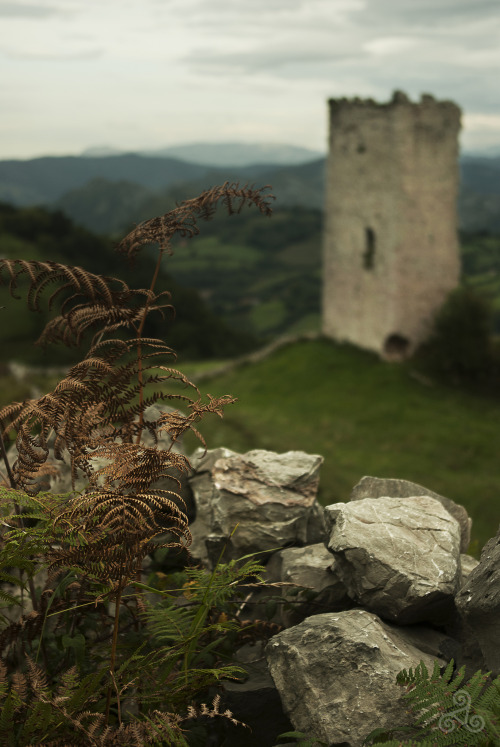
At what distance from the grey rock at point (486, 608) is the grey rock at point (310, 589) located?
0.87 meters

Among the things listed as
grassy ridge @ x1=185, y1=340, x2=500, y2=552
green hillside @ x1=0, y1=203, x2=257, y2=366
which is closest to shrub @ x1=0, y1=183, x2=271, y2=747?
grassy ridge @ x1=185, y1=340, x2=500, y2=552

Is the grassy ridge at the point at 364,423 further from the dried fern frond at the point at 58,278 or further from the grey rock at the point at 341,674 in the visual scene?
the dried fern frond at the point at 58,278

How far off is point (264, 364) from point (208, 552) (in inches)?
1060

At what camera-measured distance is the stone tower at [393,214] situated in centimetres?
2656

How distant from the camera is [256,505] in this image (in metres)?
5.06

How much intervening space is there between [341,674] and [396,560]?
819 millimetres

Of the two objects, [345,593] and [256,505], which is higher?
[256,505]

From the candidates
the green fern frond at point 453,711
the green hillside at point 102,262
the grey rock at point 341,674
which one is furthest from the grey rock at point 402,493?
the green hillside at point 102,262

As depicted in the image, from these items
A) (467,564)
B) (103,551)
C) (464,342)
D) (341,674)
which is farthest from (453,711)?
(464,342)

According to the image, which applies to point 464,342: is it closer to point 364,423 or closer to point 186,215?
point 364,423

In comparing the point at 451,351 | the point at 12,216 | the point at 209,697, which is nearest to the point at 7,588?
the point at 209,697

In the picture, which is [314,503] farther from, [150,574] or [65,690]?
[65,690]

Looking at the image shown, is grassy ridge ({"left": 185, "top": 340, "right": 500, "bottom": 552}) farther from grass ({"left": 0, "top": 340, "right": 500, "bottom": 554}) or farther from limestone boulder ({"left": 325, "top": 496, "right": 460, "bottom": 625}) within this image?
limestone boulder ({"left": 325, "top": 496, "right": 460, "bottom": 625})

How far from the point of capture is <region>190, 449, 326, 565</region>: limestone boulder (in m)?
4.98
